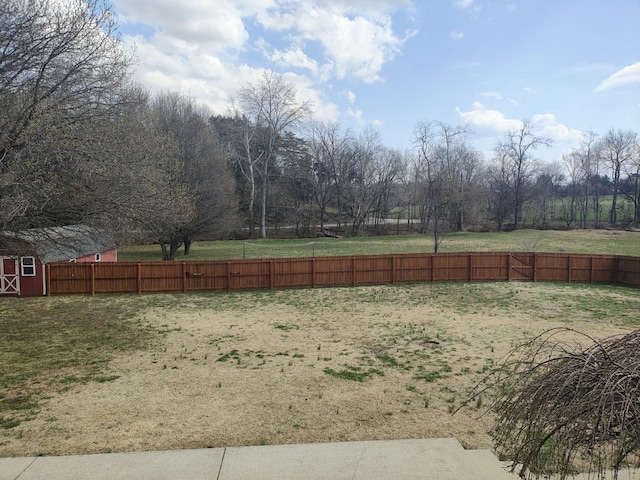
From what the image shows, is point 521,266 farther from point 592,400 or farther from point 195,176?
point 195,176

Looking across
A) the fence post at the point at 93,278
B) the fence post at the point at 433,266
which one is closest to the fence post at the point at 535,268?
the fence post at the point at 433,266

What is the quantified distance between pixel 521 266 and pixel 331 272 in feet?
32.2

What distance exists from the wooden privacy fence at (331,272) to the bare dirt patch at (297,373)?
9.19ft

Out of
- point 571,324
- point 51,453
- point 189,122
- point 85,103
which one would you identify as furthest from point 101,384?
point 189,122

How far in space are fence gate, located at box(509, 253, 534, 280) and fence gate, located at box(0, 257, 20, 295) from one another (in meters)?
22.8

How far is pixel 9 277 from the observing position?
1808cm

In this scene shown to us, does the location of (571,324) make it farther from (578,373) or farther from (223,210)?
(223,210)

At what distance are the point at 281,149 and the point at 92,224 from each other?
171ft

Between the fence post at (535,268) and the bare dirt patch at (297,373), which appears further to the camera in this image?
the fence post at (535,268)

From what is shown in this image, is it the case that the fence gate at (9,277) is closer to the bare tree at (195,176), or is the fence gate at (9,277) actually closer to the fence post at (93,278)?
the fence post at (93,278)

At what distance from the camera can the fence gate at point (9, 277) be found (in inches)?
709

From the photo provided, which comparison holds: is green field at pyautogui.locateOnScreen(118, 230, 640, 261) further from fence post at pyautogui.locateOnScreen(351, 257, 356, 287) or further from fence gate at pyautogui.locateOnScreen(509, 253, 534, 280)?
fence post at pyautogui.locateOnScreen(351, 257, 356, 287)

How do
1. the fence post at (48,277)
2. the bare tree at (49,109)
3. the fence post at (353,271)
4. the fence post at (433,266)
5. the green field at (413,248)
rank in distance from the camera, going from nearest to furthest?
the bare tree at (49,109)
the fence post at (48,277)
the fence post at (353,271)
the fence post at (433,266)
the green field at (413,248)

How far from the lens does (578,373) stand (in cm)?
290
